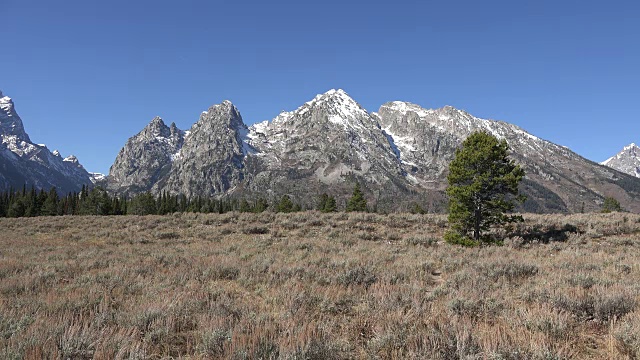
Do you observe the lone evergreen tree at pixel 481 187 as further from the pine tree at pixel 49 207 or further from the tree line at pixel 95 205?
the pine tree at pixel 49 207

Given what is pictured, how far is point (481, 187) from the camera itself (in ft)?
66.9

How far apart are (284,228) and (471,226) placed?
1487cm

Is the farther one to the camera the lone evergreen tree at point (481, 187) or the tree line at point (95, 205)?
the tree line at point (95, 205)

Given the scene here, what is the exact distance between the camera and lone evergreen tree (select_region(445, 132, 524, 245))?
2039 centimetres

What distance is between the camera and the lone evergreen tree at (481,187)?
2039 cm

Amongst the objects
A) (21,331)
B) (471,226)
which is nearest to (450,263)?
(471,226)

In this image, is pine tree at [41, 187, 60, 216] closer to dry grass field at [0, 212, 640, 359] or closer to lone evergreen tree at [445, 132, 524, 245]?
dry grass field at [0, 212, 640, 359]

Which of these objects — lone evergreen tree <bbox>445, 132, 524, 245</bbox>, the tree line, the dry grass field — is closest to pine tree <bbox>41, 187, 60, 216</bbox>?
the tree line

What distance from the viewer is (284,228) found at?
28.8 m

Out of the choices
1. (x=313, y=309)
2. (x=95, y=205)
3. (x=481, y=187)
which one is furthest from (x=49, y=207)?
(x=313, y=309)

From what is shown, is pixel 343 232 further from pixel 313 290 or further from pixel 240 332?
pixel 240 332

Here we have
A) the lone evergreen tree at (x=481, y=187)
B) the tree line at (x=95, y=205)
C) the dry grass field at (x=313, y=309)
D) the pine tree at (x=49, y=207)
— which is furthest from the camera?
the pine tree at (x=49, y=207)

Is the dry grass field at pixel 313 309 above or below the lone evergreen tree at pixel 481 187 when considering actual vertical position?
below

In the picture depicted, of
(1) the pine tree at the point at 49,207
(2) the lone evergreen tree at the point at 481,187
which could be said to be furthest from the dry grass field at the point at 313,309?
(1) the pine tree at the point at 49,207
